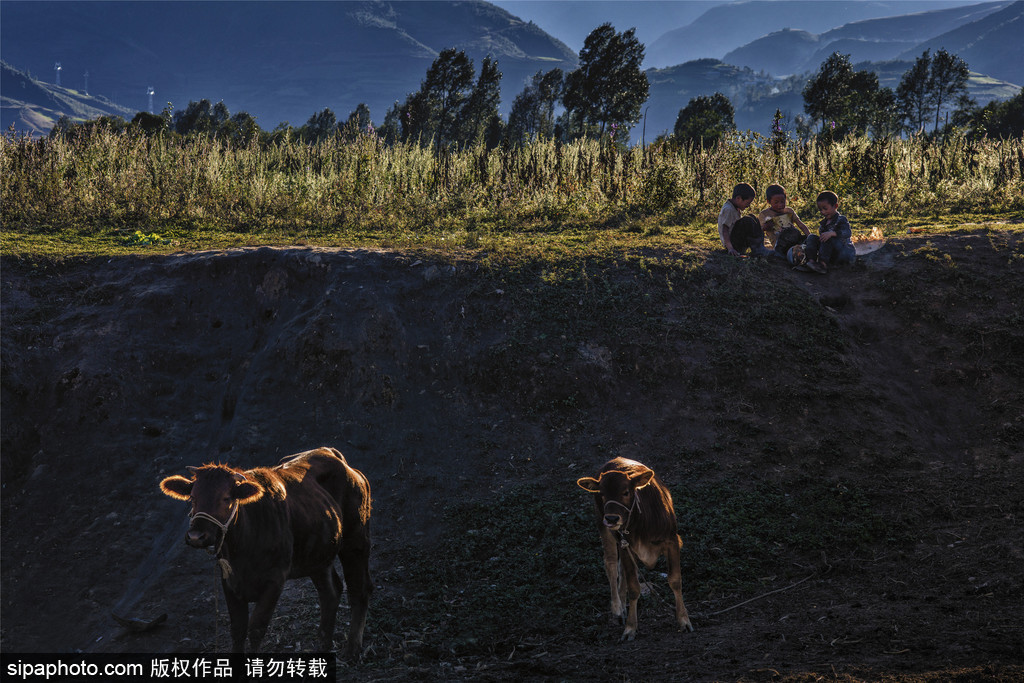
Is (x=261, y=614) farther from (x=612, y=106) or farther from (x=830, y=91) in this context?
(x=830, y=91)

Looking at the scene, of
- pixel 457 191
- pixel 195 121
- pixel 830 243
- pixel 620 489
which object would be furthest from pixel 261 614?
pixel 195 121

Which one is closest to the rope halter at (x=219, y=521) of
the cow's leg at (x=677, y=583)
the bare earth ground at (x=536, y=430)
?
the bare earth ground at (x=536, y=430)

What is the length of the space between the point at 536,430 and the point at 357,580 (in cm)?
374

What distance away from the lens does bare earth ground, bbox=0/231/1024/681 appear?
19.3ft

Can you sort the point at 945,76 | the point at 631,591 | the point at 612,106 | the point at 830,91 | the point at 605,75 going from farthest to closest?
the point at 945,76, the point at 612,106, the point at 830,91, the point at 605,75, the point at 631,591

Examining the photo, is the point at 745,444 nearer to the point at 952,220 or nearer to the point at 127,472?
the point at 127,472

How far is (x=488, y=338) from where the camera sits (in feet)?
34.0

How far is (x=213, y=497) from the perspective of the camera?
474cm

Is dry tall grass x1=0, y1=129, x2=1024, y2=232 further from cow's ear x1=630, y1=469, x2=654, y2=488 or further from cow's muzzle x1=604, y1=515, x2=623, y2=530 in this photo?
cow's muzzle x1=604, y1=515, x2=623, y2=530

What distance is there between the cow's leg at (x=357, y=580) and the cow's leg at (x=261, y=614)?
958 millimetres

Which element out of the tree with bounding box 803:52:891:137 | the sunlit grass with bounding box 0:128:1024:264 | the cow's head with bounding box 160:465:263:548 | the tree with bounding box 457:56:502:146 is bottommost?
the cow's head with bounding box 160:465:263:548

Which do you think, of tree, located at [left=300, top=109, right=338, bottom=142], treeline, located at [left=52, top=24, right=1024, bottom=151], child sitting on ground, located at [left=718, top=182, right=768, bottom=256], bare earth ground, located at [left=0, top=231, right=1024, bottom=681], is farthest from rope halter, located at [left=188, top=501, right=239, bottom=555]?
tree, located at [left=300, top=109, right=338, bottom=142]

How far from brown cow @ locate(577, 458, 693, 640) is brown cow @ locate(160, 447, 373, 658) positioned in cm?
201

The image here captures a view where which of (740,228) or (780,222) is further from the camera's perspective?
(780,222)
